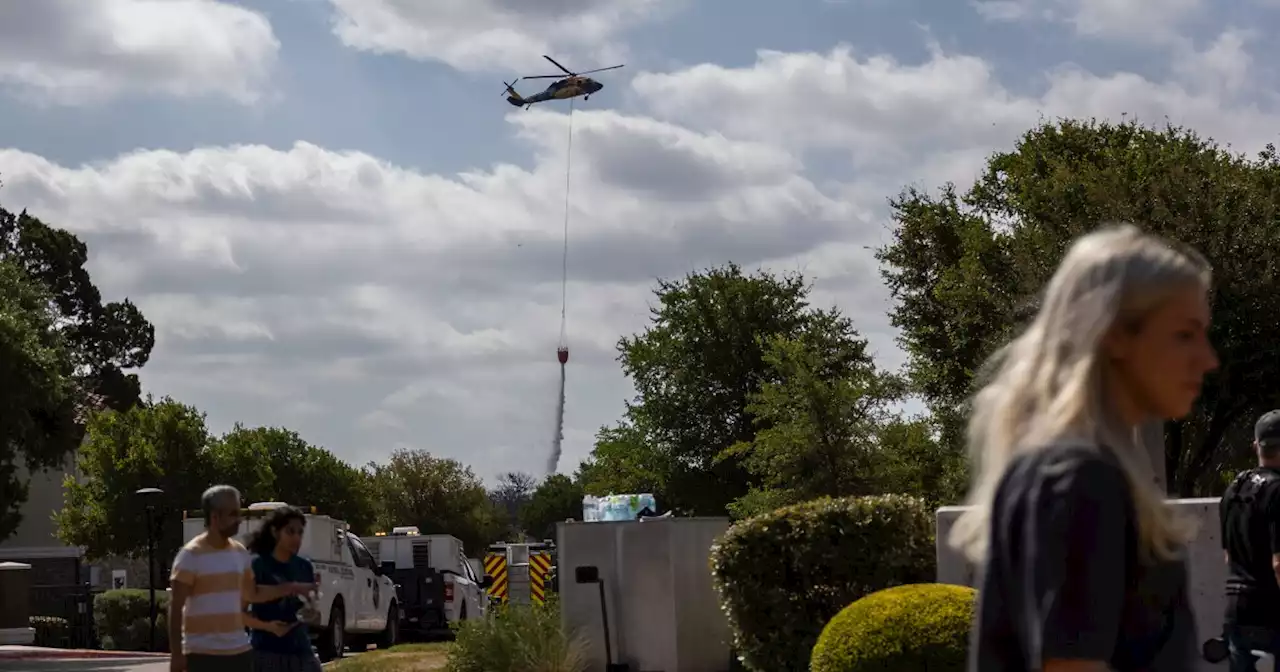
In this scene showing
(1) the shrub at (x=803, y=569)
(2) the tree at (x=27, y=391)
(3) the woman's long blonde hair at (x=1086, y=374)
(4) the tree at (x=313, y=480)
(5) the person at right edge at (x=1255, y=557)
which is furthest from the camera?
(4) the tree at (x=313, y=480)

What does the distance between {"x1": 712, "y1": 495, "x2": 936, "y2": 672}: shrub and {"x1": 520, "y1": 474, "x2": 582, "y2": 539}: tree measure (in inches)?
4677

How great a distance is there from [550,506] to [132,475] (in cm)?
8075

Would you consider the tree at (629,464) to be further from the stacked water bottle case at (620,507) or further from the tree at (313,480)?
the stacked water bottle case at (620,507)

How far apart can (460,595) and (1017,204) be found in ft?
51.5

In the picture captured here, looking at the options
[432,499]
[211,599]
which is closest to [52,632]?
[211,599]

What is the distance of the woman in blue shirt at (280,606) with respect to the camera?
379 inches

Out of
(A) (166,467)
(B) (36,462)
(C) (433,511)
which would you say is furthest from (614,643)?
(C) (433,511)

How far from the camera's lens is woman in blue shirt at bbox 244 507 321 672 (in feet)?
31.6

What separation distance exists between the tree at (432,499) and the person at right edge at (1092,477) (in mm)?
99845

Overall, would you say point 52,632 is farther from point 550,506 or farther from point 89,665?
point 550,506

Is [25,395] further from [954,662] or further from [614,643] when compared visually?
[954,662]

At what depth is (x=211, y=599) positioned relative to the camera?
9219 mm

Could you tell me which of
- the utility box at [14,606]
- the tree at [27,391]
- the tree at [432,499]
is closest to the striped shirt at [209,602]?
the utility box at [14,606]

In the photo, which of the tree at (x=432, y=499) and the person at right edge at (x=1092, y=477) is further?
the tree at (x=432, y=499)
